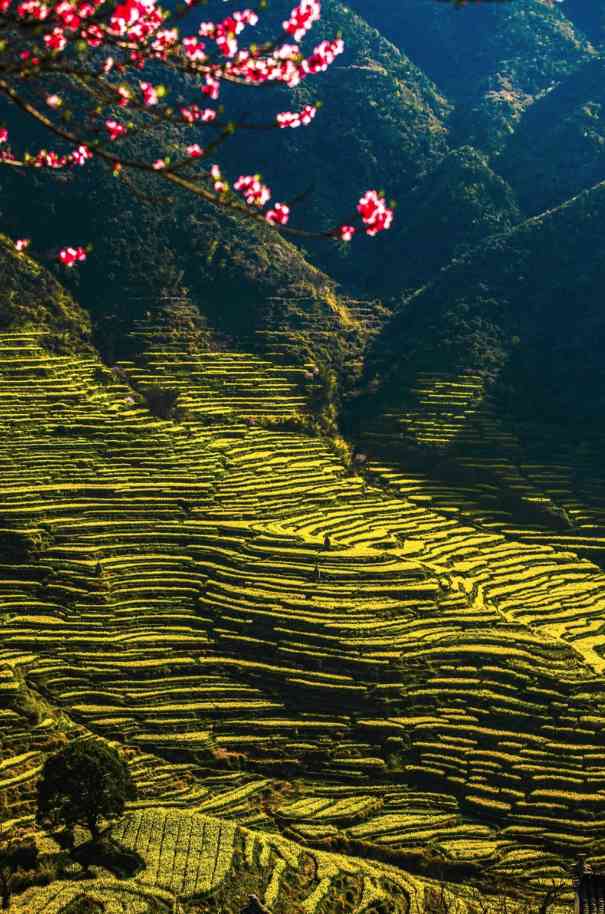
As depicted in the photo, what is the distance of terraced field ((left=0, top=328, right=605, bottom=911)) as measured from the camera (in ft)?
66.6

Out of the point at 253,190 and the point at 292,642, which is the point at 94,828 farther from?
the point at 253,190

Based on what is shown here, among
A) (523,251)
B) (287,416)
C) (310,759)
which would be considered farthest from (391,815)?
(523,251)

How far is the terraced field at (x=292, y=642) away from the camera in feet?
66.6

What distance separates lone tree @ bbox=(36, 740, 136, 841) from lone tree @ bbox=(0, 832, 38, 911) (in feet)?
1.53

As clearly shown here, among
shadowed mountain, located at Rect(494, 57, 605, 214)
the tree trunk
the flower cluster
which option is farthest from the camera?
shadowed mountain, located at Rect(494, 57, 605, 214)

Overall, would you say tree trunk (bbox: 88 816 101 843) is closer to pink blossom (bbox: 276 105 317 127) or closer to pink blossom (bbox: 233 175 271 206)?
pink blossom (bbox: 276 105 317 127)

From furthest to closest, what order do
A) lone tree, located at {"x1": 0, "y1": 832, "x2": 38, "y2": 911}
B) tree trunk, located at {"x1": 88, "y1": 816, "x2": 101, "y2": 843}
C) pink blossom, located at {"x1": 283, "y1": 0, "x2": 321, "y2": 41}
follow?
tree trunk, located at {"x1": 88, "y1": 816, "x2": 101, "y2": 843} → lone tree, located at {"x1": 0, "y1": 832, "x2": 38, "y2": 911} → pink blossom, located at {"x1": 283, "y1": 0, "x2": 321, "y2": 41}

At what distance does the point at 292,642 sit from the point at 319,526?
4.51 m

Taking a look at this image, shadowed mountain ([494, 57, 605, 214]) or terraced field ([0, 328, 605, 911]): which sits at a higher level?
shadowed mountain ([494, 57, 605, 214])

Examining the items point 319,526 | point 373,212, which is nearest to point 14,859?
point 319,526

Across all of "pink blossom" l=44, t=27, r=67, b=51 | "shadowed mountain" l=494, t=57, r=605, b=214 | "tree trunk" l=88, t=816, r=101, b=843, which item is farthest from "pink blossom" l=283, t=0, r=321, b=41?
"shadowed mountain" l=494, t=57, r=605, b=214

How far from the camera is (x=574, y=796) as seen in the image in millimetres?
20234

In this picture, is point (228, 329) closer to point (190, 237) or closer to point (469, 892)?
point (190, 237)

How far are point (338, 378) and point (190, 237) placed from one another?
827cm
